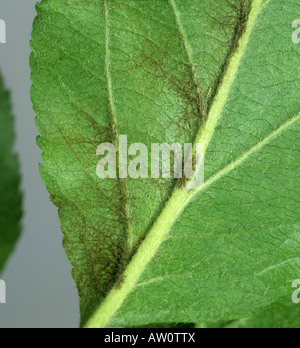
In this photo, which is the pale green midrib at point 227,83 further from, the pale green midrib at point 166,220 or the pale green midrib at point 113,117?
the pale green midrib at point 113,117

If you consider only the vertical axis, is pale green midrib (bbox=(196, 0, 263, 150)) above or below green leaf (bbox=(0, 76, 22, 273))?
above

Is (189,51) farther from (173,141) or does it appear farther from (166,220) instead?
(166,220)

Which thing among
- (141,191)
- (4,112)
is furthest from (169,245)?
(4,112)

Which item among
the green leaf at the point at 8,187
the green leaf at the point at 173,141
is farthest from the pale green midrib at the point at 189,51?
the green leaf at the point at 8,187

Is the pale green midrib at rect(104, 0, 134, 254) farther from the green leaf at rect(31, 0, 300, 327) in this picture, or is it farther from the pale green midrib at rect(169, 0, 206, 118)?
the pale green midrib at rect(169, 0, 206, 118)

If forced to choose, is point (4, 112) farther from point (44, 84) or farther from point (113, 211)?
point (113, 211)

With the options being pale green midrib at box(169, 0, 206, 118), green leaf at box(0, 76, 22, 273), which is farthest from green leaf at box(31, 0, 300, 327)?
green leaf at box(0, 76, 22, 273)

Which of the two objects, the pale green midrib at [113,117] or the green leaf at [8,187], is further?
the green leaf at [8,187]
